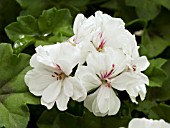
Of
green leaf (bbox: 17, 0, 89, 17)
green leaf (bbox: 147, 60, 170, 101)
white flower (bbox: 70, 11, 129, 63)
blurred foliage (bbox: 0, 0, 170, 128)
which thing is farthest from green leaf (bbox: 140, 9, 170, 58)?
white flower (bbox: 70, 11, 129, 63)

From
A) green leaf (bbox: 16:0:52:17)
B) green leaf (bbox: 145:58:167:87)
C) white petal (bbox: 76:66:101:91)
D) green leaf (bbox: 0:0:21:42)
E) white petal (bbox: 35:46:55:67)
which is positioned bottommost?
green leaf (bbox: 145:58:167:87)

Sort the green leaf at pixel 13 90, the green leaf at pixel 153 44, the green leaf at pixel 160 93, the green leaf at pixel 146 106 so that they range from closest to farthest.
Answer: the green leaf at pixel 13 90, the green leaf at pixel 146 106, the green leaf at pixel 160 93, the green leaf at pixel 153 44

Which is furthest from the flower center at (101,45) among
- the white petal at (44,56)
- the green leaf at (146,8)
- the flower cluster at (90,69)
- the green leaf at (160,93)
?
the green leaf at (146,8)

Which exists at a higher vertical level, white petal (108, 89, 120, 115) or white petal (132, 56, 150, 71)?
white petal (132, 56, 150, 71)

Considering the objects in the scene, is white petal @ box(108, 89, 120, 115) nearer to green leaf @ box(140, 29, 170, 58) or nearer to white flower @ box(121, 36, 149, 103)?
white flower @ box(121, 36, 149, 103)

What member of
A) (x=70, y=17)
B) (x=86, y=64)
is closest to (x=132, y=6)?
(x=70, y=17)

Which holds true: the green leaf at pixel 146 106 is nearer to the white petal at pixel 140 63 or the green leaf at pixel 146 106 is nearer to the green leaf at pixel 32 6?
the white petal at pixel 140 63
